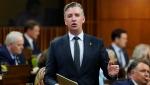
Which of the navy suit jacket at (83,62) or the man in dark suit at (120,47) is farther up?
the navy suit jacket at (83,62)

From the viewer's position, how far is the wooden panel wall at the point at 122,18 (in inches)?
380

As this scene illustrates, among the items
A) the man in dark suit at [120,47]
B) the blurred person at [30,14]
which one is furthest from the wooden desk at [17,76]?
the blurred person at [30,14]

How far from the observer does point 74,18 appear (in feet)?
8.55

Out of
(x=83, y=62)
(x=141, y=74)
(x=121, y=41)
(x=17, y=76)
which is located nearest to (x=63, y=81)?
(x=83, y=62)

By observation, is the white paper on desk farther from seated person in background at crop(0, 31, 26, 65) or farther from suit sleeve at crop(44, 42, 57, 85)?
seated person in background at crop(0, 31, 26, 65)

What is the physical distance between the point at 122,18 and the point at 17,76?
Answer: 5.65 m

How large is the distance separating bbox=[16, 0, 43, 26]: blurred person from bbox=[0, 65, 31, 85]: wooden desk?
440cm

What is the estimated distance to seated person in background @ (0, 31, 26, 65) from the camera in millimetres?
5461

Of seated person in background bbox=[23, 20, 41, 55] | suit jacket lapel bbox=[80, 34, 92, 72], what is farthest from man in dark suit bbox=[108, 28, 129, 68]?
suit jacket lapel bbox=[80, 34, 92, 72]

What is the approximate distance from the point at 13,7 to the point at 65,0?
1254 millimetres

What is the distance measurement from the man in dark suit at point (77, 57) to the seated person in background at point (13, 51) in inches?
110

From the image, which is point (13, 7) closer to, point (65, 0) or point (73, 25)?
point (65, 0)

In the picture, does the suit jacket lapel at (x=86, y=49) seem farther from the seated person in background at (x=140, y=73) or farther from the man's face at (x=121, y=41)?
the man's face at (x=121, y=41)

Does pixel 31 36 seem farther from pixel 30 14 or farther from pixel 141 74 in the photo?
pixel 141 74
